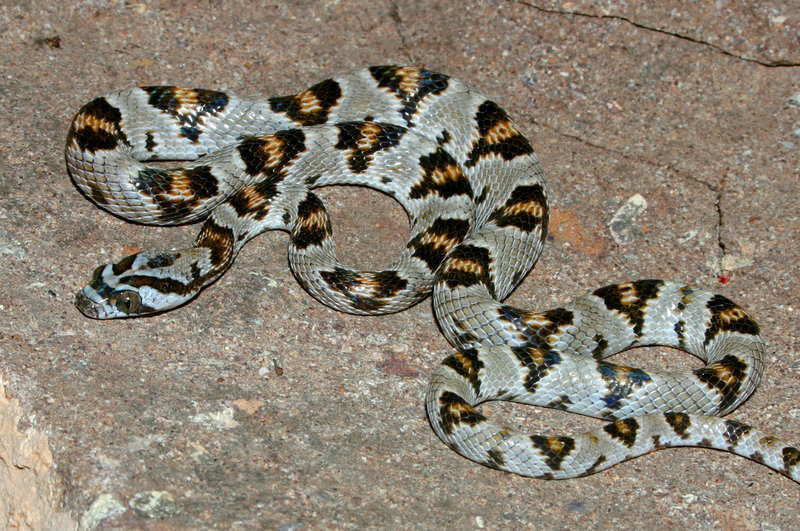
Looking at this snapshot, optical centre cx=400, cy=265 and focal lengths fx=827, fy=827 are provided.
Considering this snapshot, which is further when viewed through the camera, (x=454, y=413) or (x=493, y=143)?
(x=493, y=143)

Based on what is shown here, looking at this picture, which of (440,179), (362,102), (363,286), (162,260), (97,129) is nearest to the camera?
(162,260)

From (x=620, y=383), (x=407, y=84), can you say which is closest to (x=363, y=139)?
(x=407, y=84)

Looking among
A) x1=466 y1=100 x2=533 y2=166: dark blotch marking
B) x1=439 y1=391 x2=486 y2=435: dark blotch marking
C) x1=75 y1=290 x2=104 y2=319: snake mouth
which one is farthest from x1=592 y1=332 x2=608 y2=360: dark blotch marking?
x1=75 y1=290 x2=104 y2=319: snake mouth

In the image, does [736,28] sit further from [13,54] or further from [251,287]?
[13,54]

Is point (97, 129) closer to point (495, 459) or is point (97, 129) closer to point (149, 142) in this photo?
point (149, 142)

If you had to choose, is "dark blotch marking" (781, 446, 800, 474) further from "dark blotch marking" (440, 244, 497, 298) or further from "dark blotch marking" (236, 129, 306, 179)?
"dark blotch marking" (236, 129, 306, 179)

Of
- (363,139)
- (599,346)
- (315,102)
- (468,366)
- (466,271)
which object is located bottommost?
(468,366)

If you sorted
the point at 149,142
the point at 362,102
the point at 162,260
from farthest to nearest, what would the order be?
the point at 362,102 < the point at 149,142 < the point at 162,260
